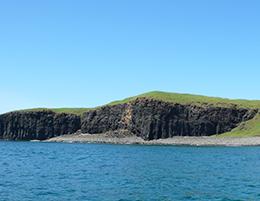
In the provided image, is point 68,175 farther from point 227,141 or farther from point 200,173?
point 227,141

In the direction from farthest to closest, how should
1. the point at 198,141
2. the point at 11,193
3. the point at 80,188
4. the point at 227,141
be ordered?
the point at 198,141, the point at 227,141, the point at 80,188, the point at 11,193

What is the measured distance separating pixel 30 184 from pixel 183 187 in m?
15.7

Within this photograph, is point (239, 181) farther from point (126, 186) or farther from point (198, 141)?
point (198, 141)

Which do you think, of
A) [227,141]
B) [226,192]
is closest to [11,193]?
[226,192]

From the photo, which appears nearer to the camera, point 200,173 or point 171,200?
point 171,200

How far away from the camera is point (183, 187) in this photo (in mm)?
46812

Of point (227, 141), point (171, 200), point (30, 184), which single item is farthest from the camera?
point (227, 141)

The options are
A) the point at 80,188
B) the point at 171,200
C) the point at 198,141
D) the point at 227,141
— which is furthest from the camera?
the point at 198,141

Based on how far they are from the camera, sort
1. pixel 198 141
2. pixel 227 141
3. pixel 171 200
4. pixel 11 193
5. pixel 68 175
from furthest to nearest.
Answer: pixel 198 141 < pixel 227 141 < pixel 68 175 < pixel 11 193 < pixel 171 200

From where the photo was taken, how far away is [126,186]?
4775 centimetres

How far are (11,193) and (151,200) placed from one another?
12.9m

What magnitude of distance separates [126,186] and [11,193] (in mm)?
11377

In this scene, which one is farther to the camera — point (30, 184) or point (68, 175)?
point (68, 175)

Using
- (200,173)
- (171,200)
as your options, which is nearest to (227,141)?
(200,173)
